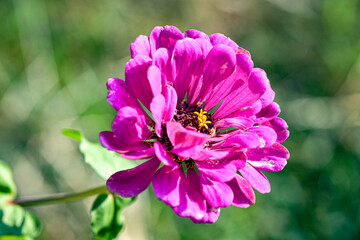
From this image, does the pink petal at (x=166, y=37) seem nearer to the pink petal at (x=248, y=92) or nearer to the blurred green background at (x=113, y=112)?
the pink petal at (x=248, y=92)

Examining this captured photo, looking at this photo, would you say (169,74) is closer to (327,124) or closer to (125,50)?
(125,50)

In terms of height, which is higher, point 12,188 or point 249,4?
point 249,4

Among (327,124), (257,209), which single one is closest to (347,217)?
(257,209)

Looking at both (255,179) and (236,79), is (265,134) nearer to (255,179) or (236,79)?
(255,179)

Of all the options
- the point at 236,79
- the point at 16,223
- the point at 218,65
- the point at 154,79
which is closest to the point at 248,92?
the point at 236,79

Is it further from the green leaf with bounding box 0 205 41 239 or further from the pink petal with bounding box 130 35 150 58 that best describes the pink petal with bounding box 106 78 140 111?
the green leaf with bounding box 0 205 41 239

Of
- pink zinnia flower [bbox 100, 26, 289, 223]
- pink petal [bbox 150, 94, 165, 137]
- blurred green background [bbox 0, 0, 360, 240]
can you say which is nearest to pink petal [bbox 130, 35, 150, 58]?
pink zinnia flower [bbox 100, 26, 289, 223]
